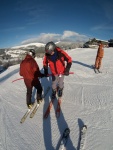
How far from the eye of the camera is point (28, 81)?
18.6 feet

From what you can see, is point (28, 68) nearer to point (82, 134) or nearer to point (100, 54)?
point (82, 134)

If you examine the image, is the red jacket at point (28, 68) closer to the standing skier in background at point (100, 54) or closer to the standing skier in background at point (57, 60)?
the standing skier in background at point (57, 60)

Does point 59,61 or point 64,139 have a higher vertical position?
point 59,61

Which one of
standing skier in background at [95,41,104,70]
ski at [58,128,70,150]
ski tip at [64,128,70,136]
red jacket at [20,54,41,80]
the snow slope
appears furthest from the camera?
standing skier in background at [95,41,104,70]

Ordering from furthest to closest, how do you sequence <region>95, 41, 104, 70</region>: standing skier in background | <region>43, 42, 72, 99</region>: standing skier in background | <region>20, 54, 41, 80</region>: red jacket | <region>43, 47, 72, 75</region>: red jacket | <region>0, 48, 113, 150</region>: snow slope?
<region>95, 41, 104, 70</region>: standing skier in background
<region>43, 47, 72, 75</region>: red jacket
<region>43, 42, 72, 99</region>: standing skier in background
<region>20, 54, 41, 80</region>: red jacket
<region>0, 48, 113, 150</region>: snow slope

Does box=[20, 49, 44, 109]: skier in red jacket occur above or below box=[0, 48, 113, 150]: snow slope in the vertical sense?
above

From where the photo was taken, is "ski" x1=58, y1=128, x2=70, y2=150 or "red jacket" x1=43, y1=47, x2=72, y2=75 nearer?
"ski" x1=58, y1=128, x2=70, y2=150

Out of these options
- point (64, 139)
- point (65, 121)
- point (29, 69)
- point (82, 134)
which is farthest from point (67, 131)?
point (29, 69)

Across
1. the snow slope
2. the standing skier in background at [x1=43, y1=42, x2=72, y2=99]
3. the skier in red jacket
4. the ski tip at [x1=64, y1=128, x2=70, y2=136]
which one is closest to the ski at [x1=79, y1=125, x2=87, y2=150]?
the snow slope

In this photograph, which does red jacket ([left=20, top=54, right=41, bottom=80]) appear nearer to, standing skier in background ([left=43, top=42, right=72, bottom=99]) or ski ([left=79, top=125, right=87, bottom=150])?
standing skier in background ([left=43, top=42, right=72, bottom=99])

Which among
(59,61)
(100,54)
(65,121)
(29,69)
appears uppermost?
(59,61)

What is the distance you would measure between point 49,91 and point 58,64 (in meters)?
1.99

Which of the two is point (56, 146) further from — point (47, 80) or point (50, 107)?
point (47, 80)

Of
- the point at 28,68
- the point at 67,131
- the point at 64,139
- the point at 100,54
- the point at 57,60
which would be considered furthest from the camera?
the point at 100,54
